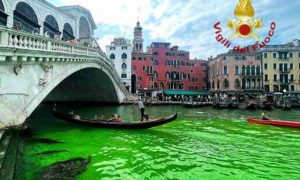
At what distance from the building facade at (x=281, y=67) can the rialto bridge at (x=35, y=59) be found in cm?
2719

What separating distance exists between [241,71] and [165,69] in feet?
40.3

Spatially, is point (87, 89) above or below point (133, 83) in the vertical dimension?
below

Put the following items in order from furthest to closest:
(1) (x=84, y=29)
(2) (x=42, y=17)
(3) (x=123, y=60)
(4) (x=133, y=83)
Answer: (4) (x=133, y=83) → (3) (x=123, y=60) → (1) (x=84, y=29) → (2) (x=42, y=17)

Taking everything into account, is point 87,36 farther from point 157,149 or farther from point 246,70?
point 157,149

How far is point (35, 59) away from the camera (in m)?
10.2

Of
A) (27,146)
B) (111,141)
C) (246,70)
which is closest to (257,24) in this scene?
(111,141)

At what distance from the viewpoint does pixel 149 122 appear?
11742 mm

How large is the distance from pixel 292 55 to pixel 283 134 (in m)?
35.1

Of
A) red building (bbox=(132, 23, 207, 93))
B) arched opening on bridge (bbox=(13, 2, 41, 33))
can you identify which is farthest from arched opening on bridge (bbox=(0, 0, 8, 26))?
red building (bbox=(132, 23, 207, 93))

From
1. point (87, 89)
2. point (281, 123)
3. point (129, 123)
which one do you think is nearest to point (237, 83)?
point (87, 89)

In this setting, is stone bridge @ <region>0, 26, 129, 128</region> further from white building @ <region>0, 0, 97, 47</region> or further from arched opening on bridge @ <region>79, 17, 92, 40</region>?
arched opening on bridge @ <region>79, 17, 92, 40</region>

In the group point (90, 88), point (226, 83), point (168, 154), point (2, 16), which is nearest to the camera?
point (168, 154)

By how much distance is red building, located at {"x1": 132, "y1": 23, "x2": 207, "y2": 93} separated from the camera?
4712 centimetres

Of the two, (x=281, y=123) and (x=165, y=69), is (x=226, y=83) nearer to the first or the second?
(x=165, y=69)
